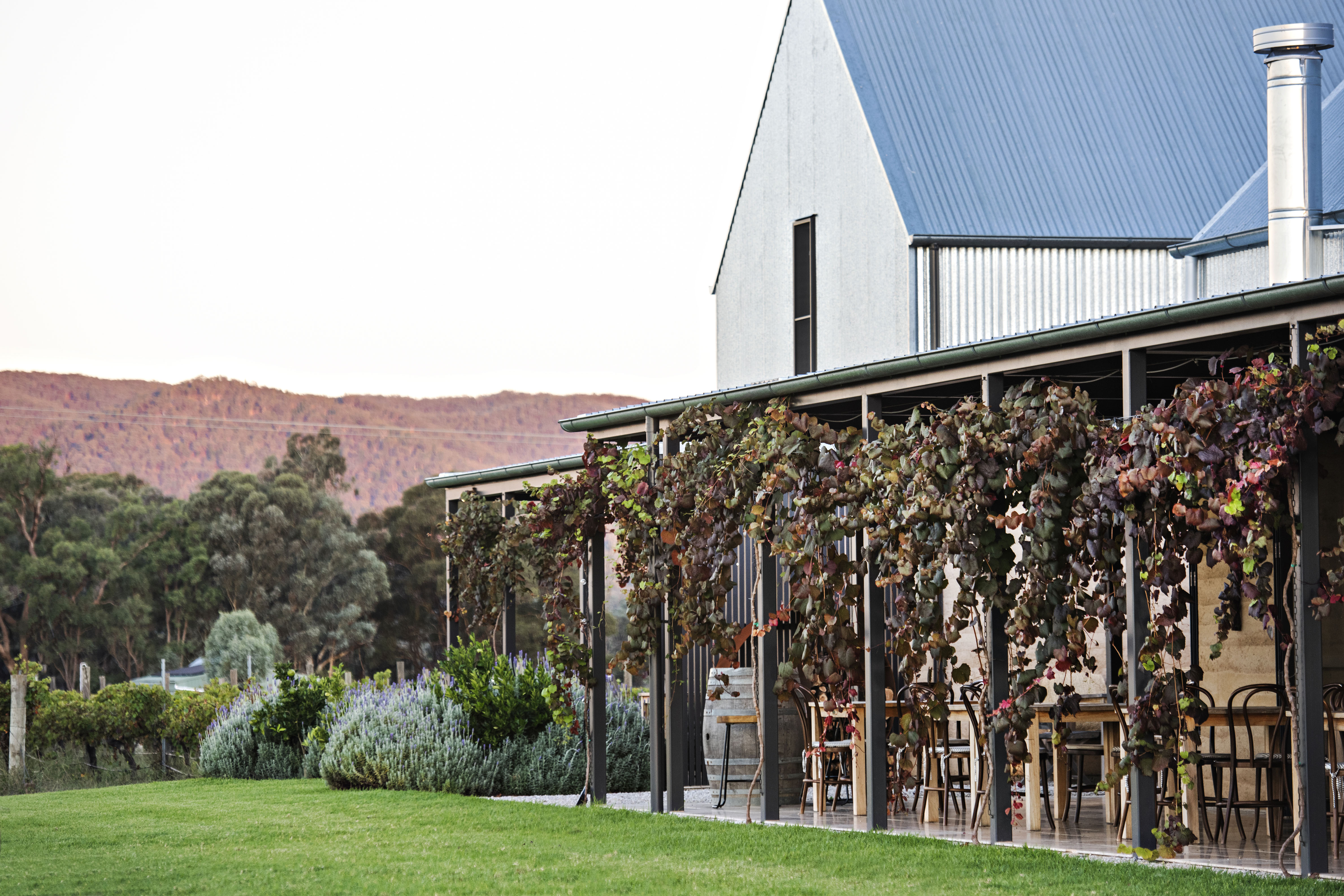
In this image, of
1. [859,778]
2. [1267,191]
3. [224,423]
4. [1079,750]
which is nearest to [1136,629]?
[1079,750]

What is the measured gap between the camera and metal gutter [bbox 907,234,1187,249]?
17.5m

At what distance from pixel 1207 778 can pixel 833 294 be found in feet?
32.1

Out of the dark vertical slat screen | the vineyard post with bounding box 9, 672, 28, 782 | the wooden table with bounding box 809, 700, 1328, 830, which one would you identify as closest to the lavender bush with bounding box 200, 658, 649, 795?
the dark vertical slat screen

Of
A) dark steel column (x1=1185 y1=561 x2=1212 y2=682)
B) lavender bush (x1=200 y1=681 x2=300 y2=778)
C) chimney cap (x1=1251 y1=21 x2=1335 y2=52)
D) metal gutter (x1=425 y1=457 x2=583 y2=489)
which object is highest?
chimney cap (x1=1251 y1=21 x2=1335 y2=52)

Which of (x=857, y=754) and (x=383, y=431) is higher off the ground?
(x=383, y=431)

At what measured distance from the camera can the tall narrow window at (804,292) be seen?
1933 centimetres

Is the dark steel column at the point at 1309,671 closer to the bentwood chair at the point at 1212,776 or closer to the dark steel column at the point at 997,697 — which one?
the bentwood chair at the point at 1212,776

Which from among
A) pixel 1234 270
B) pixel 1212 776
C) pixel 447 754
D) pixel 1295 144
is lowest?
pixel 447 754

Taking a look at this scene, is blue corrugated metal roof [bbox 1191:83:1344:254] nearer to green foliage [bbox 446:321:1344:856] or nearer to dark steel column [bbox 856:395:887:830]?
green foliage [bbox 446:321:1344:856]

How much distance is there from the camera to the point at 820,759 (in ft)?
33.0

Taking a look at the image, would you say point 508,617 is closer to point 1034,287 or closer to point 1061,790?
point 1034,287

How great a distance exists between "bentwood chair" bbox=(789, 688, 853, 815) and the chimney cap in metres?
6.59

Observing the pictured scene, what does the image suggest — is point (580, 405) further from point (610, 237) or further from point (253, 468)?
point (610, 237)

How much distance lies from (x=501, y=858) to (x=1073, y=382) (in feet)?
14.4
